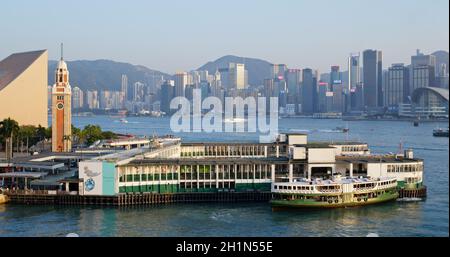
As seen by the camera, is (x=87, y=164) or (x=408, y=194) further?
(x=408, y=194)

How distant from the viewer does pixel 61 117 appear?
23.8m

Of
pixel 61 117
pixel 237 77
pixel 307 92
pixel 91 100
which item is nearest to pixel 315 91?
pixel 307 92

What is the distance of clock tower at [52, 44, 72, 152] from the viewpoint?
23.4m

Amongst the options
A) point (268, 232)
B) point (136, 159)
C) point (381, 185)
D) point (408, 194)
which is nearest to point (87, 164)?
point (136, 159)

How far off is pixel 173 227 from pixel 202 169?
12.6 ft

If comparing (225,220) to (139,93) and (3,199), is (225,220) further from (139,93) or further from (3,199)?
(139,93)

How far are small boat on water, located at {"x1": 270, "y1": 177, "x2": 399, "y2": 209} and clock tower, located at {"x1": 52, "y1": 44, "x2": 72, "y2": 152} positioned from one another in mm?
12369

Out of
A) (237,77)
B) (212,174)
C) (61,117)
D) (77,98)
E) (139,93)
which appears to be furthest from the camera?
(139,93)

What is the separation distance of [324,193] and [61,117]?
13.7m

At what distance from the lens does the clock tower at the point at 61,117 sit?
23.4 m

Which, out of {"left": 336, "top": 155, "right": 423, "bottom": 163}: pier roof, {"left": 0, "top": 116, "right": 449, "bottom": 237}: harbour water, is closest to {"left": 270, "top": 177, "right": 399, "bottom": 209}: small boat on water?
{"left": 0, "top": 116, "right": 449, "bottom": 237}: harbour water

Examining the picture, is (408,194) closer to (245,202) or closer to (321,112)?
(245,202)

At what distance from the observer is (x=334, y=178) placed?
13648 mm
